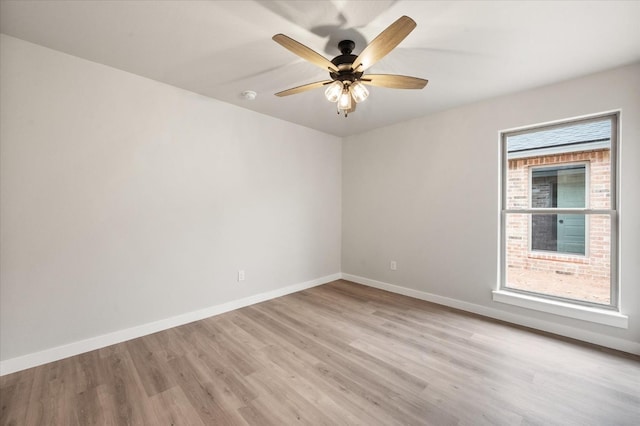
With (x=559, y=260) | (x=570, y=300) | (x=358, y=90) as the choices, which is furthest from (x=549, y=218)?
(x=358, y=90)

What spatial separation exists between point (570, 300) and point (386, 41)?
3.12 metres

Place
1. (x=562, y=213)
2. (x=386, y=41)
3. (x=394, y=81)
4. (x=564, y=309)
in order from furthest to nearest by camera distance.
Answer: (x=562, y=213) < (x=564, y=309) < (x=394, y=81) < (x=386, y=41)

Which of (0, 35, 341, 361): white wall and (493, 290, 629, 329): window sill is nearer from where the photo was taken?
(0, 35, 341, 361): white wall

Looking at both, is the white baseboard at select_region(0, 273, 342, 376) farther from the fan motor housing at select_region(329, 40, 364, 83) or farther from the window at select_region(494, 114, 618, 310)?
the window at select_region(494, 114, 618, 310)

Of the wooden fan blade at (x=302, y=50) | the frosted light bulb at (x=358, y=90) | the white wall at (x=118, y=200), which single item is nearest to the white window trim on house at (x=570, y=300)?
the frosted light bulb at (x=358, y=90)

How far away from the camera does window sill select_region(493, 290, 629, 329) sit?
7.76 ft

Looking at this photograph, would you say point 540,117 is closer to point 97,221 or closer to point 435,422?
point 435,422

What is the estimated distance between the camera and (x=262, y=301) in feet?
11.6

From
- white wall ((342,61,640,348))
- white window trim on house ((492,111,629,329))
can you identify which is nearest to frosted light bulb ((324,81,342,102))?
white wall ((342,61,640,348))

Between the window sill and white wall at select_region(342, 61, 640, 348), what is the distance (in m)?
0.06

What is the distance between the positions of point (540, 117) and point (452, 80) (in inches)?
42.0

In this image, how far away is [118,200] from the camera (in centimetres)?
247

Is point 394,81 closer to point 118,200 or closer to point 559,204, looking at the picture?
point 559,204

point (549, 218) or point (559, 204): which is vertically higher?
point (559, 204)
